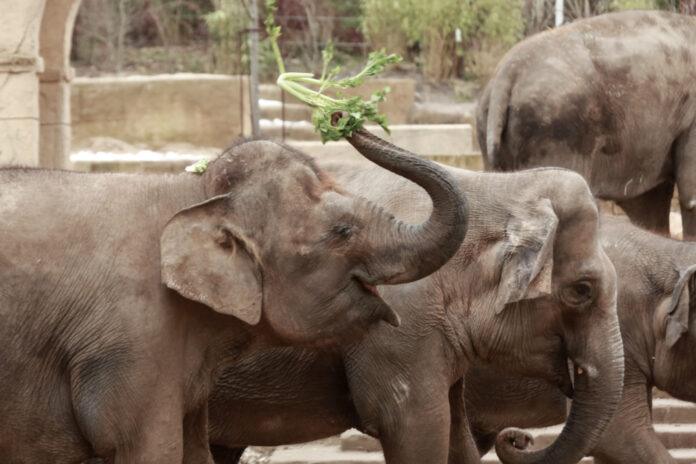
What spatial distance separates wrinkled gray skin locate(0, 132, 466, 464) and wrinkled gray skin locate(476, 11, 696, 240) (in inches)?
153

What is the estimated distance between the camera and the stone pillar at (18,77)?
10453mm

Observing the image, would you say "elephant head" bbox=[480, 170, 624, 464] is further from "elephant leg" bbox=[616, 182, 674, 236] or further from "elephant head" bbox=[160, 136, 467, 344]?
"elephant leg" bbox=[616, 182, 674, 236]


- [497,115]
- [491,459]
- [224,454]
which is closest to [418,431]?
[224,454]

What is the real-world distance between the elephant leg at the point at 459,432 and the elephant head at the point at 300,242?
131 centimetres

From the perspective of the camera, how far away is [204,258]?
5062 mm

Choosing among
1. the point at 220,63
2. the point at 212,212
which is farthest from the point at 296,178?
the point at 220,63

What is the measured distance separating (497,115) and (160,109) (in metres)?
9.90

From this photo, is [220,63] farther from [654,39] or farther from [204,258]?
[204,258]

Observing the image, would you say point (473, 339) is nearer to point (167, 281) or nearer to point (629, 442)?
point (629, 442)

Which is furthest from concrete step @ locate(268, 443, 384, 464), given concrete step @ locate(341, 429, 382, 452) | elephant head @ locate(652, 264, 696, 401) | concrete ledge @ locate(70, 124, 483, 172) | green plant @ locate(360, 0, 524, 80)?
green plant @ locate(360, 0, 524, 80)

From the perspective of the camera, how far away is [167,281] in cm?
496

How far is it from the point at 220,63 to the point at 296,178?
20.5m

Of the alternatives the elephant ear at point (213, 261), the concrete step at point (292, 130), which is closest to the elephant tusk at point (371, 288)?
the elephant ear at point (213, 261)

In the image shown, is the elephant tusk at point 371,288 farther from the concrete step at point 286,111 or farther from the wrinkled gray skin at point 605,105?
the concrete step at point 286,111
